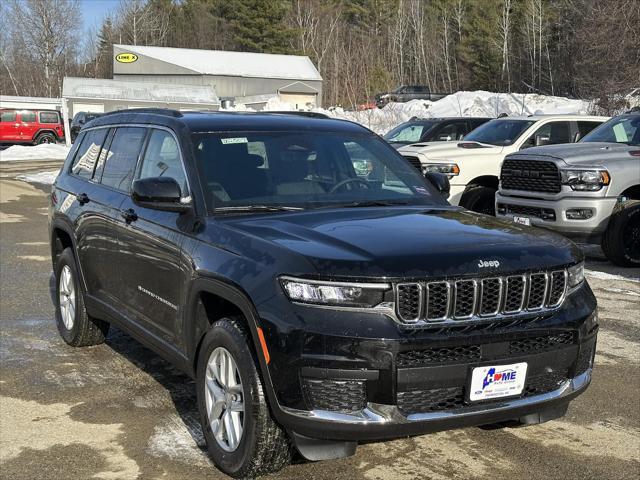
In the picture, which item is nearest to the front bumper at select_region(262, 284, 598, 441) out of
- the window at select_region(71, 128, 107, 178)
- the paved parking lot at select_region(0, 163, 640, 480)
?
the paved parking lot at select_region(0, 163, 640, 480)

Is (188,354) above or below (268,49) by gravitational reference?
below

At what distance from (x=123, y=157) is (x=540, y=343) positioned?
3.16 m

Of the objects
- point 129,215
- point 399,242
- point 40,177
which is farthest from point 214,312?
point 40,177

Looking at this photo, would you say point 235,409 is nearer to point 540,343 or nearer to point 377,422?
point 377,422

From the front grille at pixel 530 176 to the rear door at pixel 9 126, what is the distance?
3668 centimetres

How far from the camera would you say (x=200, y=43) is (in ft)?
304

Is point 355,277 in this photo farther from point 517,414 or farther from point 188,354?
point 188,354

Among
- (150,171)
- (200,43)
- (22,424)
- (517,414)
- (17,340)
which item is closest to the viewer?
(517,414)

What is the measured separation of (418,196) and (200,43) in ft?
300

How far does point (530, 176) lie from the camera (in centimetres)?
1012

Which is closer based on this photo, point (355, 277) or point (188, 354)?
point (355, 277)

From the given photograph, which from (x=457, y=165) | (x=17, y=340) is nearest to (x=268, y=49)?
(x=457, y=165)

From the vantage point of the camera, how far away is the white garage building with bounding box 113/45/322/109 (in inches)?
2557

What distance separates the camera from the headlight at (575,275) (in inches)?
155
